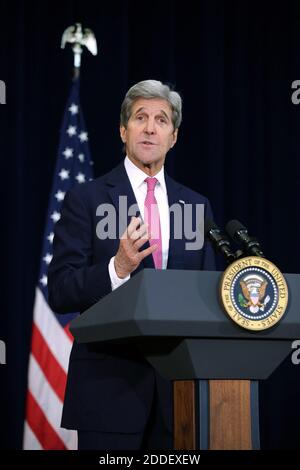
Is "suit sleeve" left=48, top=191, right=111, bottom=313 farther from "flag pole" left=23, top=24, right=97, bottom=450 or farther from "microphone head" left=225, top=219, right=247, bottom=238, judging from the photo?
"flag pole" left=23, top=24, right=97, bottom=450

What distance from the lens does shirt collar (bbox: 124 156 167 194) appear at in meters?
2.22

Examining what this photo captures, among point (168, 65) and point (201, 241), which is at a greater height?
point (168, 65)

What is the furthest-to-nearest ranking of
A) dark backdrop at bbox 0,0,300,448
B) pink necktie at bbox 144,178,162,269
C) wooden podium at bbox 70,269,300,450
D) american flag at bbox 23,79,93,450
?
dark backdrop at bbox 0,0,300,448
american flag at bbox 23,79,93,450
pink necktie at bbox 144,178,162,269
wooden podium at bbox 70,269,300,450

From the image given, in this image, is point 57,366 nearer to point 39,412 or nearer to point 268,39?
point 39,412

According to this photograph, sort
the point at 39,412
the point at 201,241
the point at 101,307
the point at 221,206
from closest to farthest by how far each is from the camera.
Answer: the point at 101,307 < the point at 201,241 < the point at 39,412 < the point at 221,206

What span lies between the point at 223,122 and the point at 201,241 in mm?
2595

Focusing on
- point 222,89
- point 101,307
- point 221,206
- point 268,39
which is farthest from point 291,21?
point 101,307

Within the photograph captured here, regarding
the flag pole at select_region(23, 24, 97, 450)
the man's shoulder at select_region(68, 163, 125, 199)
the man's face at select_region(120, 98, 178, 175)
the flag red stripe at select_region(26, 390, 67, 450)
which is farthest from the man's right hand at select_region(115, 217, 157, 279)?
the flag red stripe at select_region(26, 390, 67, 450)

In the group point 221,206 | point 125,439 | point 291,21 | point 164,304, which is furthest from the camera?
point 291,21

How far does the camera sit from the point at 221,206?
4512 mm

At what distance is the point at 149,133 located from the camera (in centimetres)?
224

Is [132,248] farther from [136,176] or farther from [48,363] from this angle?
[48,363]

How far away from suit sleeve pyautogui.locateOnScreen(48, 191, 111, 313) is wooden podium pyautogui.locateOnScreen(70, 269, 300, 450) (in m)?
0.21

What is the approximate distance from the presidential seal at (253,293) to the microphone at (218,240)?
0.07 meters
